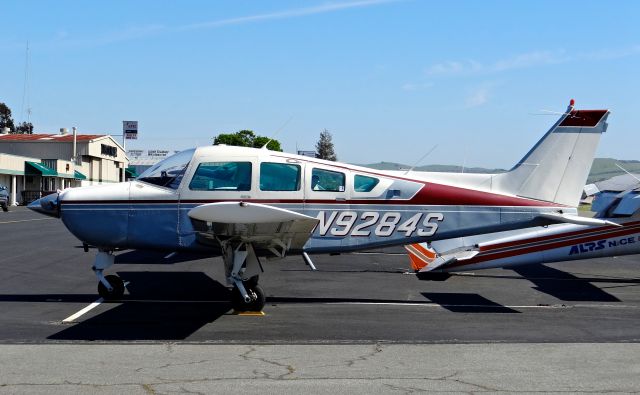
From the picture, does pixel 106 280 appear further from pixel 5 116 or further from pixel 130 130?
pixel 130 130

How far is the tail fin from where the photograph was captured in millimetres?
11852

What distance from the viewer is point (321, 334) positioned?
30.8 feet

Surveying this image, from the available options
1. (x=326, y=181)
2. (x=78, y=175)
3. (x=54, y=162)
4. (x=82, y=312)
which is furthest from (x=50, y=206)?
(x=78, y=175)

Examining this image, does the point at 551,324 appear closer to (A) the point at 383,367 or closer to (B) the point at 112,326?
(A) the point at 383,367

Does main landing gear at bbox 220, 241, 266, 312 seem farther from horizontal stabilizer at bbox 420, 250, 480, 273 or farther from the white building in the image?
the white building

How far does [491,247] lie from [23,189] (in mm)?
64093

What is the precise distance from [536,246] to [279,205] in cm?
590

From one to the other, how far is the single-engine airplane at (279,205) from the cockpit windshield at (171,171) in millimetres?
17

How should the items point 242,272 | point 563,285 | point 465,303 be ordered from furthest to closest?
point 563,285 → point 465,303 → point 242,272

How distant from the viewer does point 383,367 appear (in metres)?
7.50

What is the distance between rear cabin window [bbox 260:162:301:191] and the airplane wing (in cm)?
72

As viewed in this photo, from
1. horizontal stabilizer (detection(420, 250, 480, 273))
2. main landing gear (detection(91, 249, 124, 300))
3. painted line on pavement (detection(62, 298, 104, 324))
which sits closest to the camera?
painted line on pavement (detection(62, 298, 104, 324))

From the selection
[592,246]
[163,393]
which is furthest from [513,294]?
[163,393]

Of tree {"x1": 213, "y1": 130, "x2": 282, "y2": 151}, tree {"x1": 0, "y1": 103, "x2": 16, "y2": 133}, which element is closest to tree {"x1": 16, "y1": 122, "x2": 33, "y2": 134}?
tree {"x1": 0, "y1": 103, "x2": 16, "y2": 133}
